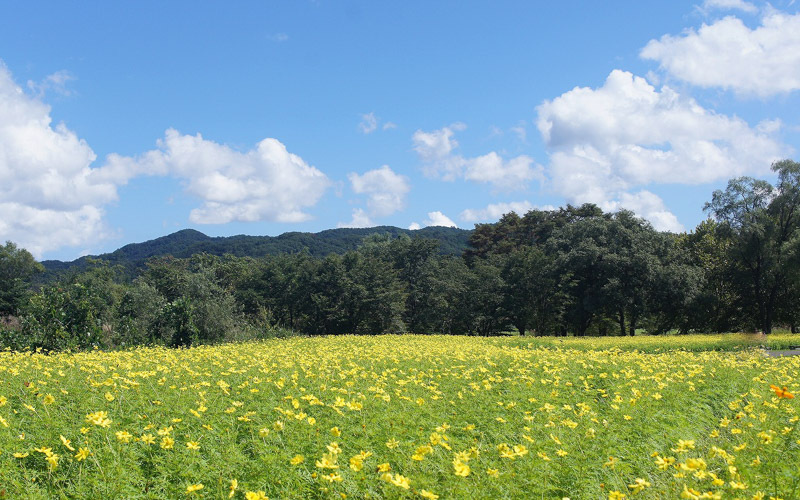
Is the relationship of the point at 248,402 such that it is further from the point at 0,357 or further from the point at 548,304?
the point at 548,304

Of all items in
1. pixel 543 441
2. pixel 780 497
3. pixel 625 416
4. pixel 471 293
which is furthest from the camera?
pixel 471 293

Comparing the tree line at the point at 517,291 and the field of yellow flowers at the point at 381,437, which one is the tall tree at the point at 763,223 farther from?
the field of yellow flowers at the point at 381,437

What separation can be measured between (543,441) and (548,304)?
33.0 metres

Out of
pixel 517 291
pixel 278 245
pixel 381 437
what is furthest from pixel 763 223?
pixel 278 245

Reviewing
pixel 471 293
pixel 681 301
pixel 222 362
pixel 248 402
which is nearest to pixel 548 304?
pixel 471 293

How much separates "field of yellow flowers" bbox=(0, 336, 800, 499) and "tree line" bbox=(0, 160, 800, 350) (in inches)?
539

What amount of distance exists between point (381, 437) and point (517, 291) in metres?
32.1

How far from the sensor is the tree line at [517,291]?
20.7 meters

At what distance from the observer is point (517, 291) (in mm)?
35438

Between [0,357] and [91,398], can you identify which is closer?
[91,398]

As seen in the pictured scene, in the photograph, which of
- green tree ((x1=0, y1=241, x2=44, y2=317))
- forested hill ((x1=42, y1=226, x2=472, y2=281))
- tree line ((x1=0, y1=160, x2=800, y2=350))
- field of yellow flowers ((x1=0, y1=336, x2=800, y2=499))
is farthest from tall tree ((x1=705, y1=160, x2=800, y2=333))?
forested hill ((x1=42, y1=226, x2=472, y2=281))

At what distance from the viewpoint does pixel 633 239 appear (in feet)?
112

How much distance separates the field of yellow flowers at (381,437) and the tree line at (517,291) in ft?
44.9

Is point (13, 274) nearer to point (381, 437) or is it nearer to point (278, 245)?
point (381, 437)
